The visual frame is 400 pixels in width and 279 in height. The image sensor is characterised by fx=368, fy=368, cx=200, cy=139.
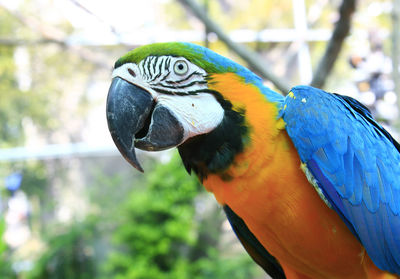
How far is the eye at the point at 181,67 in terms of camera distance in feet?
3.82

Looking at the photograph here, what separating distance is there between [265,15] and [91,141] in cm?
365

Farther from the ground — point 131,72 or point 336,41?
point 336,41

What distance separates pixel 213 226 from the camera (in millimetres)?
4551

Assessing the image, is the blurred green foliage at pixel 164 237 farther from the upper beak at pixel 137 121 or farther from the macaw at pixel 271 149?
the upper beak at pixel 137 121

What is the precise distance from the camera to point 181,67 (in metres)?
1.17

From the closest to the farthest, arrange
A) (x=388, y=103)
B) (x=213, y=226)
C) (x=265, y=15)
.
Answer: (x=388, y=103), (x=213, y=226), (x=265, y=15)

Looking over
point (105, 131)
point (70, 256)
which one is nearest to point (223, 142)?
point (70, 256)

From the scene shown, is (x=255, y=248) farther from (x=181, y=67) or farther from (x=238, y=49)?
(x=238, y=49)

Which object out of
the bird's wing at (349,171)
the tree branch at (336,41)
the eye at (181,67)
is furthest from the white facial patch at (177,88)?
the tree branch at (336,41)

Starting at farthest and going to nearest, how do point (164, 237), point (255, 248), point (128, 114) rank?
point (164, 237) < point (255, 248) < point (128, 114)

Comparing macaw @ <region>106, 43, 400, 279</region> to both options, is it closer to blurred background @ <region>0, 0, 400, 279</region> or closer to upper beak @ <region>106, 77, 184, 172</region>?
upper beak @ <region>106, 77, 184, 172</region>

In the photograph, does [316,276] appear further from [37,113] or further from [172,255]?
[37,113]

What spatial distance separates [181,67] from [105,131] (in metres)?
5.58

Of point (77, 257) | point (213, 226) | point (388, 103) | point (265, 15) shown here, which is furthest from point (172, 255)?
point (265, 15)
